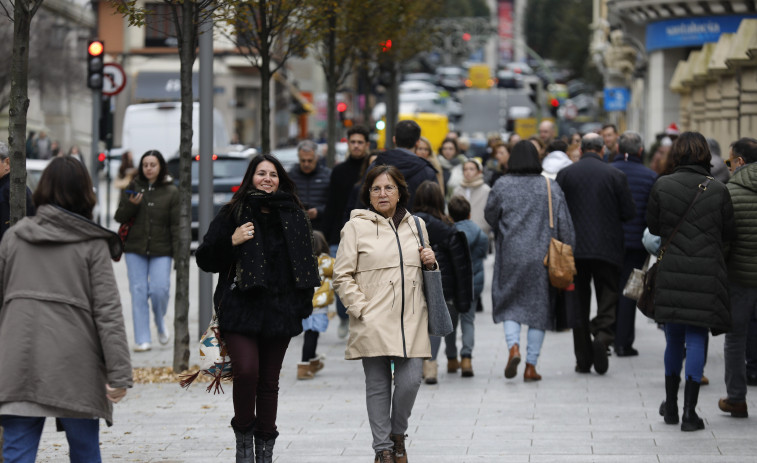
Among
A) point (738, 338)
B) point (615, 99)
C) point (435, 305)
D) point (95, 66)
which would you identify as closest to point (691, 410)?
point (738, 338)

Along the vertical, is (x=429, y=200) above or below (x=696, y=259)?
above

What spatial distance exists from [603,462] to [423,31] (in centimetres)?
1941

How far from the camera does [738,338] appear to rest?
891 centimetres

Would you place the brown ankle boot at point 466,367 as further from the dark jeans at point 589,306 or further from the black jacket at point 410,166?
the black jacket at point 410,166

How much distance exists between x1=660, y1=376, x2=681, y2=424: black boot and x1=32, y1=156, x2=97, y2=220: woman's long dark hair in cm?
436

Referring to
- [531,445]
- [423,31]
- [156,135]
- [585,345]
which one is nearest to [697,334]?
[531,445]

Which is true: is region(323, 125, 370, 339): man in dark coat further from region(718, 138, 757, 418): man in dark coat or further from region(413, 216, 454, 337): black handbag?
region(413, 216, 454, 337): black handbag

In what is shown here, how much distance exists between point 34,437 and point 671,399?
444cm

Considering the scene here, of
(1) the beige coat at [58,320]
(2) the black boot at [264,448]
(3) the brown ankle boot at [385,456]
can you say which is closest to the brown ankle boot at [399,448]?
(3) the brown ankle boot at [385,456]

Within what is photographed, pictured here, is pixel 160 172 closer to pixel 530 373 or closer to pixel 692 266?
pixel 530 373

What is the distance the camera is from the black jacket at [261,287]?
274 inches

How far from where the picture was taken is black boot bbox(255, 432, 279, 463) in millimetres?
7160

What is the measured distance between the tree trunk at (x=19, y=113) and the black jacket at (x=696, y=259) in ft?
12.6

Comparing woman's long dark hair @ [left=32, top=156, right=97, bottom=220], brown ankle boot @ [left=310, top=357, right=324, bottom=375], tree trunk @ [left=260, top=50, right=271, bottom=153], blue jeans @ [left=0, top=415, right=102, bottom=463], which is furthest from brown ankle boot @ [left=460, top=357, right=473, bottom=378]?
woman's long dark hair @ [left=32, top=156, right=97, bottom=220]
